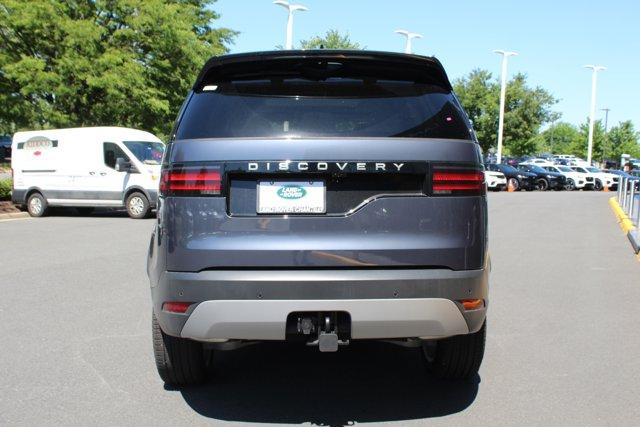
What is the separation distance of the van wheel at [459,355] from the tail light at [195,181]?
5.02 ft

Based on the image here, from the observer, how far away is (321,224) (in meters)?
3.26

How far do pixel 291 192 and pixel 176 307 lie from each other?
80 centimetres

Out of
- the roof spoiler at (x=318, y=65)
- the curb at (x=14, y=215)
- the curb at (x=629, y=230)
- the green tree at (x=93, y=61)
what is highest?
the green tree at (x=93, y=61)

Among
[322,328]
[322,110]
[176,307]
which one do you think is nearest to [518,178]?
[322,110]

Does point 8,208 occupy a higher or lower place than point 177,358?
lower

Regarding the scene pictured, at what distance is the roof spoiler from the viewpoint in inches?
142

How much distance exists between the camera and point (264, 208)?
10.8 ft

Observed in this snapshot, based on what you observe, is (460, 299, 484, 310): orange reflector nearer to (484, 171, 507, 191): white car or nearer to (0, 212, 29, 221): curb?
(0, 212, 29, 221): curb

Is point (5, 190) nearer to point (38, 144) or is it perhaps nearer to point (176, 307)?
point (38, 144)

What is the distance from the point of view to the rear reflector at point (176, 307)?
332 cm

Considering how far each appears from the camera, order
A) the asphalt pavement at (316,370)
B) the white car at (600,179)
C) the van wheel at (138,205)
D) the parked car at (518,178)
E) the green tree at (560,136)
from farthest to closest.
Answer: the green tree at (560,136)
the white car at (600,179)
the parked car at (518,178)
the van wheel at (138,205)
the asphalt pavement at (316,370)

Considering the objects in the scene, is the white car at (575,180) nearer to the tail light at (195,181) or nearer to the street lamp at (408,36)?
the street lamp at (408,36)

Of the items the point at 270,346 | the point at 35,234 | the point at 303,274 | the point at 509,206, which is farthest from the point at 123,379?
the point at 509,206

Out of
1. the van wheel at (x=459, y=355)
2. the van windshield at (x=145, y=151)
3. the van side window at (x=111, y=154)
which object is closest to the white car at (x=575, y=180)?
the van windshield at (x=145, y=151)
